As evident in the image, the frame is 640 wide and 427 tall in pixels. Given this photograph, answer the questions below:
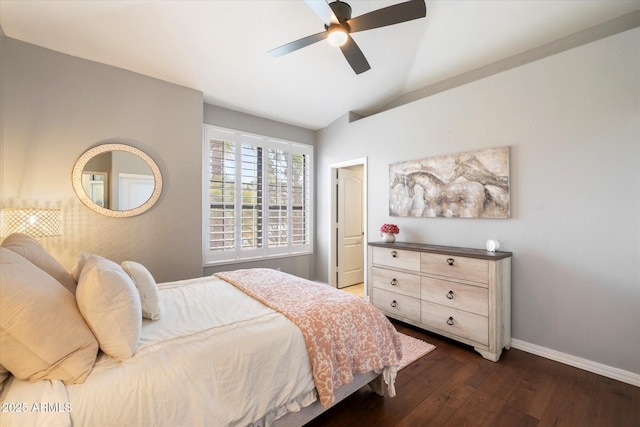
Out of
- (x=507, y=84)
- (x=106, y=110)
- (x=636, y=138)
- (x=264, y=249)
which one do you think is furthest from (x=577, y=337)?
(x=106, y=110)

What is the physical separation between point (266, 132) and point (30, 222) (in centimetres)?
291

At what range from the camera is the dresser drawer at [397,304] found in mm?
2920

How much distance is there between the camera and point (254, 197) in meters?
4.02

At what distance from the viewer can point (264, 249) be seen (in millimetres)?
4148

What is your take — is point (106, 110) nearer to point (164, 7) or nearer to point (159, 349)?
point (164, 7)

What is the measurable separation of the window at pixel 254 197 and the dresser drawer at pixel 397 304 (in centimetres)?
178

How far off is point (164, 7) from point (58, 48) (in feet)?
3.96

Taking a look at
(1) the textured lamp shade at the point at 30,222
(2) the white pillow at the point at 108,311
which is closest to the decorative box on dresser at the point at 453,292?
(2) the white pillow at the point at 108,311

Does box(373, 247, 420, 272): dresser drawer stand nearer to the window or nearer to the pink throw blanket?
the pink throw blanket

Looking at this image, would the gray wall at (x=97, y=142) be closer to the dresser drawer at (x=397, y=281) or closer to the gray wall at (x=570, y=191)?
the dresser drawer at (x=397, y=281)

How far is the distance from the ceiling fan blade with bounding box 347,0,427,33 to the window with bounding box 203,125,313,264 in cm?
244

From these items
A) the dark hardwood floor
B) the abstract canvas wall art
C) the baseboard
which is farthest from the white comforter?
the abstract canvas wall art

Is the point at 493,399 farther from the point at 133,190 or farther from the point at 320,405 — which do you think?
the point at 133,190

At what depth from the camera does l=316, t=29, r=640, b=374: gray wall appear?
2084mm
